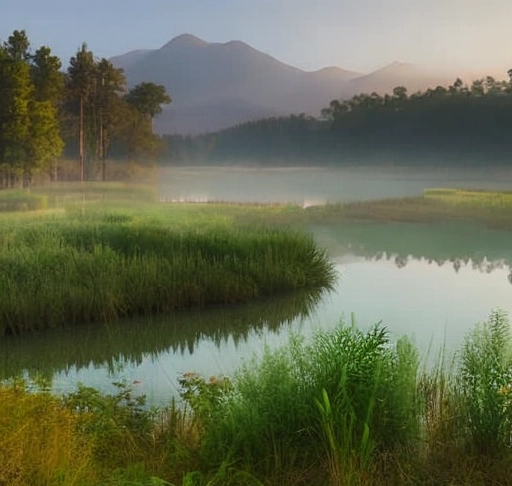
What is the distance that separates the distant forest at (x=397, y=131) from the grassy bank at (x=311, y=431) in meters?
39.9

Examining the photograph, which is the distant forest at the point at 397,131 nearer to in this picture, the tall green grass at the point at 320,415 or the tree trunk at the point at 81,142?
the tree trunk at the point at 81,142

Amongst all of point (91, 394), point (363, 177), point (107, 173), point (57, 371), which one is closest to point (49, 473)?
point (91, 394)

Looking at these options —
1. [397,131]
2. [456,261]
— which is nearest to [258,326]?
[456,261]

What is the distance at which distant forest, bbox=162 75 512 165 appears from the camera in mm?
44656

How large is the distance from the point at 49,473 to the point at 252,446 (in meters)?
1.06

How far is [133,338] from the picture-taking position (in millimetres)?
8070

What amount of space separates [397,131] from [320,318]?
130 ft

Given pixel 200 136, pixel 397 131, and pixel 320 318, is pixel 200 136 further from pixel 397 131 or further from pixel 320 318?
pixel 320 318

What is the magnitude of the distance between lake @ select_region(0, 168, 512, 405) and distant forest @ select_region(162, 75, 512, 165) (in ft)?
84.2

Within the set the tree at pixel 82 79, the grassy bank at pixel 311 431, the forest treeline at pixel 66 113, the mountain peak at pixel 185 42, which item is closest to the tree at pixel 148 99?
the forest treeline at pixel 66 113

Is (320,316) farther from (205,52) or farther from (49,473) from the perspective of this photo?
(205,52)

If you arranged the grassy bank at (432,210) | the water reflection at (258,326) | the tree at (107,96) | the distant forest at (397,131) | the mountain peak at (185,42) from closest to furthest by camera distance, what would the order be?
the water reflection at (258,326), the grassy bank at (432,210), the tree at (107,96), the distant forest at (397,131), the mountain peak at (185,42)

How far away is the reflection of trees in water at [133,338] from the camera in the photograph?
280 inches

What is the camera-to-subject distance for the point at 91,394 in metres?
4.84
